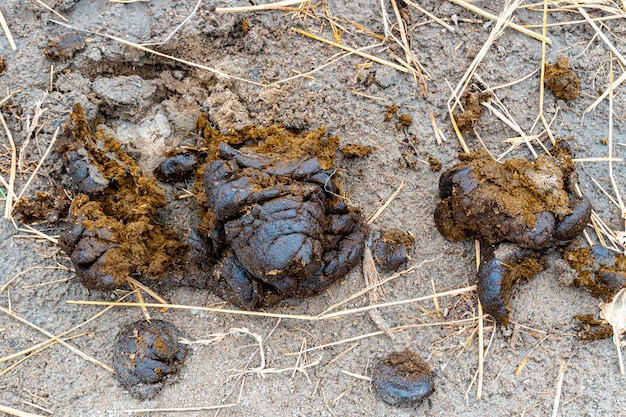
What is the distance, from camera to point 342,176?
3842 millimetres

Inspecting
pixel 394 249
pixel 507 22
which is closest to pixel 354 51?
pixel 507 22

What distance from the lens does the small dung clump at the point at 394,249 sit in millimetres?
3701

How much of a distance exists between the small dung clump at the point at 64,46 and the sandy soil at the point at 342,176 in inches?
1.7

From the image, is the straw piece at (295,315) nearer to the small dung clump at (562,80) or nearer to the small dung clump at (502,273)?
the small dung clump at (502,273)

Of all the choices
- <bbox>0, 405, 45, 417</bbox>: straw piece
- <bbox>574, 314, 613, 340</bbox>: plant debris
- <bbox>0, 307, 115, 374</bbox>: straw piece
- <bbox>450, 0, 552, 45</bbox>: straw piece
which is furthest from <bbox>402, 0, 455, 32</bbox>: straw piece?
<bbox>0, 405, 45, 417</bbox>: straw piece

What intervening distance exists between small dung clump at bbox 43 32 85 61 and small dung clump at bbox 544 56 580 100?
3158mm

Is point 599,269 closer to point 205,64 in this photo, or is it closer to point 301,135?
point 301,135

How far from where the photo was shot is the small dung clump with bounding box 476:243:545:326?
3537 mm

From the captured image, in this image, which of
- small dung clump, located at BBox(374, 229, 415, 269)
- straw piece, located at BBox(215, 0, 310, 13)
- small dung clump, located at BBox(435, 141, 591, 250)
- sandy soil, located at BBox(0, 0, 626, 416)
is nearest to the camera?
small dung clump, located at BBox(435, 141, 591, 250)

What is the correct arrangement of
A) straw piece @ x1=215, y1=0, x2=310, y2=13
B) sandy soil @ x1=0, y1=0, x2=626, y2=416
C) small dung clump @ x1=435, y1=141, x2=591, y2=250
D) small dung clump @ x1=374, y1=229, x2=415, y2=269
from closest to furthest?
→ small dung clump @ x1=435, y1=141, x2=591, y2=250 < sandy soil @ x1=0, y1=0, x2=626, y2=416 < small dung clump @ x1=374, y1=229, x2=415, y2=269 < straw piece @ x1=215, y1=0, x2=310, y2=13

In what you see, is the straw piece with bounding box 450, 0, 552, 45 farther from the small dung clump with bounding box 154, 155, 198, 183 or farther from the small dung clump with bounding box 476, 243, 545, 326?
the small dung clump with bounding box 154, 155, 198, 183

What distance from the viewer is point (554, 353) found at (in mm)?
3623

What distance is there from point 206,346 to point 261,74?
6.11ft

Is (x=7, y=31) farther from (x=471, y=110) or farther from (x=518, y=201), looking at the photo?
(x=518, y=201)
